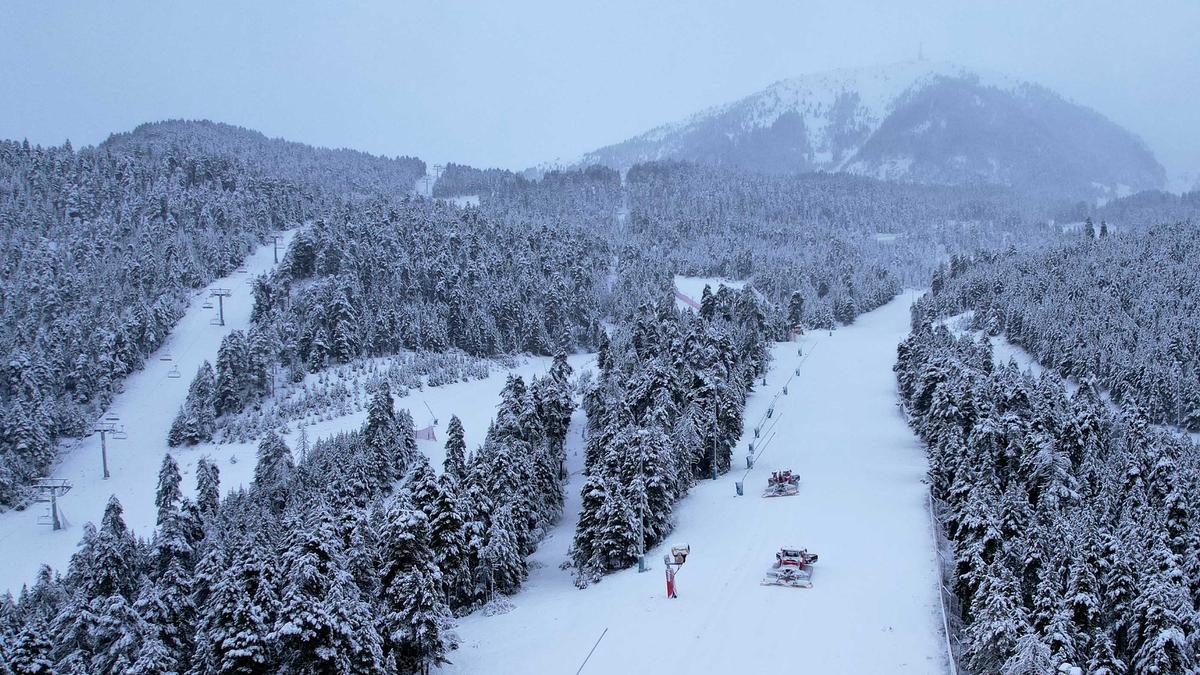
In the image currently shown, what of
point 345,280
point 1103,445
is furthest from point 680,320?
point 1103,445

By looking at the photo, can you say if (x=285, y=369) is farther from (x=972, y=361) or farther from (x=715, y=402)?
(x=972, y=361)

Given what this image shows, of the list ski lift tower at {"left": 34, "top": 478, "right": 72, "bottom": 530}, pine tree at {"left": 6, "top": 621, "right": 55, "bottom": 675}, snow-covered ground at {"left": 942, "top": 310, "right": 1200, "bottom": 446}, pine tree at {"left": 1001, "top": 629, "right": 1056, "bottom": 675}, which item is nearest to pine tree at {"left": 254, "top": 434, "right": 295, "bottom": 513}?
ski lift tower at {"left": 34, "top": 478, "right": 72, "bottom": 530}

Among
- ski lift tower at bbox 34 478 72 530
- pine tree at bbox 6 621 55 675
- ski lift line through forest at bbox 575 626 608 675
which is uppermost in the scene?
pine tree at bbox 6 621 55 675

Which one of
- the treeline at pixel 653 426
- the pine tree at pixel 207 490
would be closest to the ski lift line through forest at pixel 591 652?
the treeline at pixel 653 426

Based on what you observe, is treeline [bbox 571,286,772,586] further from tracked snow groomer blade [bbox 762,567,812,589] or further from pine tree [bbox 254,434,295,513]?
pine tree [bbox 254,434,295,513]

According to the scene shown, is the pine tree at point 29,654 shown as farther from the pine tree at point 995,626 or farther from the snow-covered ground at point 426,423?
the snow-covered ground at point 426,423

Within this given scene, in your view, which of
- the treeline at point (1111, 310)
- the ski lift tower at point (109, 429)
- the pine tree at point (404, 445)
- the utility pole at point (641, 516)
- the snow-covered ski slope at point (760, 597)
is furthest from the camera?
the ski lift tower at point (109, 429)
